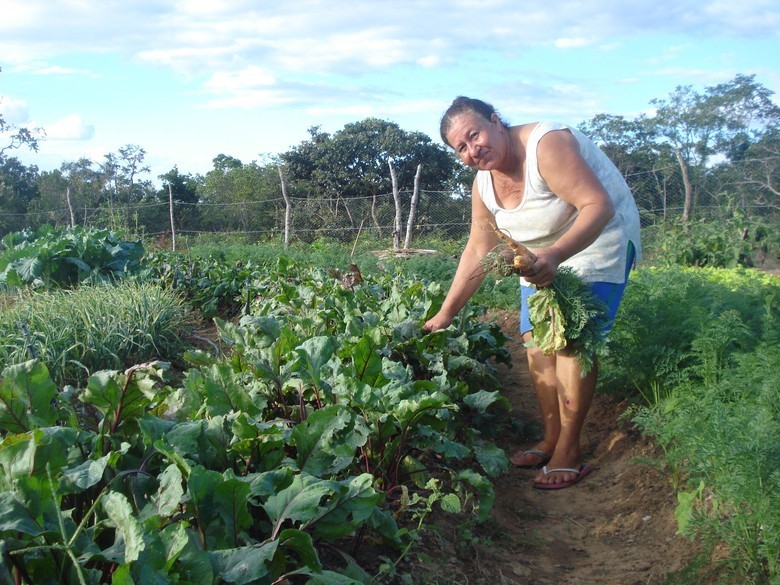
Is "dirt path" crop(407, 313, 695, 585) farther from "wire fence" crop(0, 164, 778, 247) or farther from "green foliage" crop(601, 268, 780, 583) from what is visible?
"wire fence" crop(0, 164, 778, 247)

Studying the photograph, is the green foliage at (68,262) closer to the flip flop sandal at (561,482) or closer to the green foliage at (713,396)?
the flip flop sandal at (561,482)

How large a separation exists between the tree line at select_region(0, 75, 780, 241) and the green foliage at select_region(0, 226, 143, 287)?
15.9 feet

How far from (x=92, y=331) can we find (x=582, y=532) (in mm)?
3762

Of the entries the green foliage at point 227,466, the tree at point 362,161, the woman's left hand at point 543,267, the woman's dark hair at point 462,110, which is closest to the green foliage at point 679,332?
the woman's left hand at point 543,267

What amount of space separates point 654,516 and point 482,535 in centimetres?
88

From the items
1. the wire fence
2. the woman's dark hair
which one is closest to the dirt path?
the woman's dark hair

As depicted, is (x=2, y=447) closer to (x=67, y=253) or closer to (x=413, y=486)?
(x=413, y=486)

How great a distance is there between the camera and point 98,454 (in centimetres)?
210

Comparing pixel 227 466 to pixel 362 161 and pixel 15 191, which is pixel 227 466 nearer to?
pixel 362 161

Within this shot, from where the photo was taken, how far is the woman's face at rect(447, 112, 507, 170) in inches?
140

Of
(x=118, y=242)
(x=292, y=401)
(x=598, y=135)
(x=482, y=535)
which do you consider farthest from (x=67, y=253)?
(x=598, y=135)

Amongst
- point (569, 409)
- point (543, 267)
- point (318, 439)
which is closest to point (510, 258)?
point (543, 267)

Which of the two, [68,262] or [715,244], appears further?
[715,244]

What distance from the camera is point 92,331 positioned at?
5.36m
